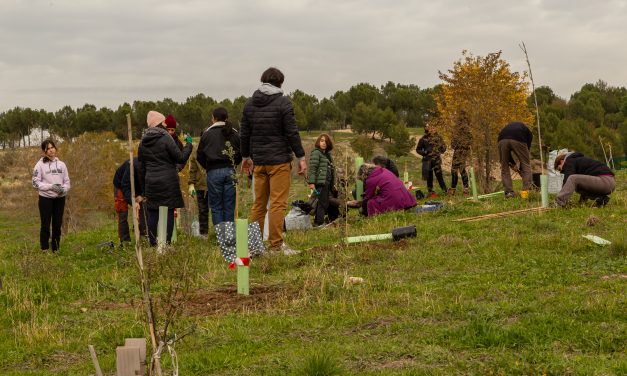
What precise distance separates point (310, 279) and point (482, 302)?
1881 millimetres

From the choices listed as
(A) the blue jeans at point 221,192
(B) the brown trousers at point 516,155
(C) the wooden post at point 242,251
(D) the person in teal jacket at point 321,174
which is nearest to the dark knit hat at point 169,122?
(A) the blue jeans at point 221,192

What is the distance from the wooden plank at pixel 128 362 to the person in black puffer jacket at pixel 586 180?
29.7 feet

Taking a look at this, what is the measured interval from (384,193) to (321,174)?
1.41 m

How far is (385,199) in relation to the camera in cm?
1303

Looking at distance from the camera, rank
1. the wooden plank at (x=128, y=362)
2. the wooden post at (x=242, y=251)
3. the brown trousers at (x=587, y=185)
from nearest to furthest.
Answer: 1. the wooden plank at (x=128, y=362)
2. the wooden post at (x=242, y=251)
3. the brown trousers at (x=587, y=185)

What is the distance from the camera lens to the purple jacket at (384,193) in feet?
42.7

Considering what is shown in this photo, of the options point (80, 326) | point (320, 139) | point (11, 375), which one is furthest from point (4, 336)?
point (320, 139)

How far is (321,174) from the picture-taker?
40.6 ft

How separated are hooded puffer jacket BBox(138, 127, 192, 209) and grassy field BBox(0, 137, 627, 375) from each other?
91 centimetres

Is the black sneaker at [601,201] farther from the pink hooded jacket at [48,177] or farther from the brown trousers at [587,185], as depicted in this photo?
the pink hooded jacket at [48,177]

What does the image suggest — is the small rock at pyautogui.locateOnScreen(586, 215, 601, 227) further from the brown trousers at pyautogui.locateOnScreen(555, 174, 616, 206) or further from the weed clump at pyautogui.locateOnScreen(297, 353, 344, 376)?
the weed clump at pyautogui.locateOnScreen(297, 353, 344, 376)

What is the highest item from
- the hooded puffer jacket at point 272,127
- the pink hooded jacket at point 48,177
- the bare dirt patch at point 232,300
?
the hooded puffer jacket at point 272,127

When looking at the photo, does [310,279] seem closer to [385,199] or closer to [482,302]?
[482,302]

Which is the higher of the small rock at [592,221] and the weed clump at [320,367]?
the small rock at [592,221]
